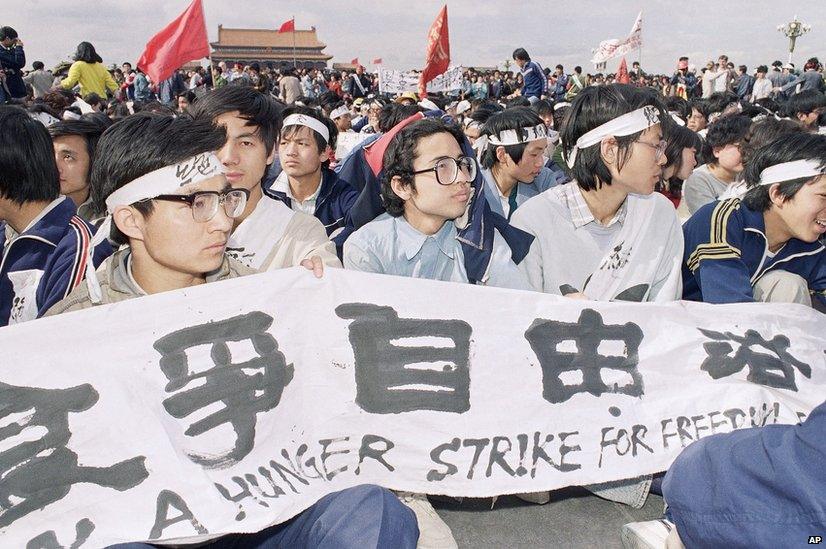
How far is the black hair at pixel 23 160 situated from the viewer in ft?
9.43

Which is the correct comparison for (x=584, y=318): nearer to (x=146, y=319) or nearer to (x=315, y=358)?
(x=315, y=358)

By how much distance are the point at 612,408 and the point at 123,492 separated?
5.38ft

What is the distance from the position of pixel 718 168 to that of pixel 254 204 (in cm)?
395

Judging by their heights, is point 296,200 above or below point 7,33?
below

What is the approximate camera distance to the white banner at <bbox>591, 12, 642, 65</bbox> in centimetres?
1532

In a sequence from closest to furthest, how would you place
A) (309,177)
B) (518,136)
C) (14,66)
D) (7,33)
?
(309,177) → (518,136) → (7,33) → (14,66)

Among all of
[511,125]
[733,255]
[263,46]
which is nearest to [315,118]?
[511,125]

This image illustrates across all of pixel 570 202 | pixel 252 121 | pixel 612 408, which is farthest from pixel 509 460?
pixel 252 121

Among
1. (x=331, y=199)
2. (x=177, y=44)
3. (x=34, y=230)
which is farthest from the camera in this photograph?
(x=177, y=44)

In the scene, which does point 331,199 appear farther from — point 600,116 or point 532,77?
Answer: point 532,77

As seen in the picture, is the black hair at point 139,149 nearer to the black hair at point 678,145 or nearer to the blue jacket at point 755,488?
the blue jacket at point 755,488

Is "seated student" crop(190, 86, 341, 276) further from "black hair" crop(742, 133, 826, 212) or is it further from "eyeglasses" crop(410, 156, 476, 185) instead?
"black hair" crop(742, 133, 826, 212)

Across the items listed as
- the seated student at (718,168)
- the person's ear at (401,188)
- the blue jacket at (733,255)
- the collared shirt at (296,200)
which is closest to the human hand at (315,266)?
the person's ear at (401,188)

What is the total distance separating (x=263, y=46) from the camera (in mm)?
60375
